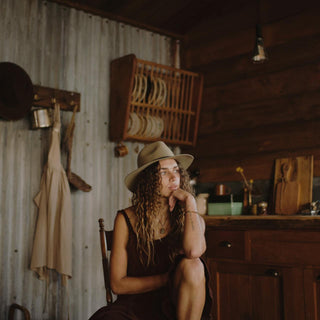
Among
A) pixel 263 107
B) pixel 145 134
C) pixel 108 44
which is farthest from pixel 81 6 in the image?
pixel 263 107

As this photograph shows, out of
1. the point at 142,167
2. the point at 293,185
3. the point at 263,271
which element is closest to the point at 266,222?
the point at 263,271

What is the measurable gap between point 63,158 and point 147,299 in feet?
5.76

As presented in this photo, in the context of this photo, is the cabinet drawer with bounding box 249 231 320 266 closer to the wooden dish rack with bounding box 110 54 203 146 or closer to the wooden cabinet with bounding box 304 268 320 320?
the wooden cabinet with bounding box 304 268 320 320

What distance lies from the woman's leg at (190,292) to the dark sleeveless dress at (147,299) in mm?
73

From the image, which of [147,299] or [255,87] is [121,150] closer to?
[255,87]

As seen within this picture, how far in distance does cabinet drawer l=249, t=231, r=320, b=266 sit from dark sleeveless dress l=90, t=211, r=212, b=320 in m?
0.93

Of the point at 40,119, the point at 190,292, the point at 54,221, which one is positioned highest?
the point at 40,119

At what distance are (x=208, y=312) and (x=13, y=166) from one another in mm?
1946

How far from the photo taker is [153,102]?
4016 mm

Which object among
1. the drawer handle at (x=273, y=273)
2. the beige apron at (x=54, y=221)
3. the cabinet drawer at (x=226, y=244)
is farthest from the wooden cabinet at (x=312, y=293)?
the beige apron at (x=54, y=221)

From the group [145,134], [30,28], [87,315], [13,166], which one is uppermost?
[30,28]

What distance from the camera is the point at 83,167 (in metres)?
3.75

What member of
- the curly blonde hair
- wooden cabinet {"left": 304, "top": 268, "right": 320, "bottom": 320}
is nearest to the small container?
the curly blonde hair

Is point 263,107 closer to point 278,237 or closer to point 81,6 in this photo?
point 278,237
